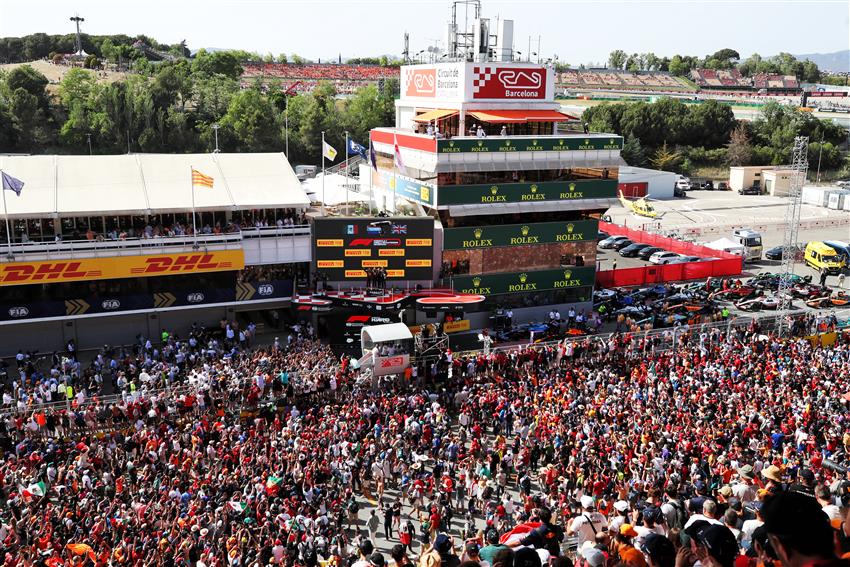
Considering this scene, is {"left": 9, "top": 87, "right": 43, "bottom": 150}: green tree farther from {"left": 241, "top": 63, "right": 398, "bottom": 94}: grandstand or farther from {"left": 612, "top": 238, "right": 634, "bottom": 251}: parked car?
{"left": 612, "top": 238, "right": 634, "bottom": 251}: parked car

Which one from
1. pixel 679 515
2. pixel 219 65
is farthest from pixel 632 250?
pixel 219 65

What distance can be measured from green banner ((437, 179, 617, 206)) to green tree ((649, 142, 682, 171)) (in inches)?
2541

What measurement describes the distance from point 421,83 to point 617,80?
148828mm

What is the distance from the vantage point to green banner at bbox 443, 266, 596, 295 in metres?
38.0

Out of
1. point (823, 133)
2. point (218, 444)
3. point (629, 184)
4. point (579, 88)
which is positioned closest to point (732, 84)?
point (579, 88)

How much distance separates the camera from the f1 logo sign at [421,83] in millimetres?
42031

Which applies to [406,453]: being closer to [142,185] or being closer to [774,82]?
[142,185]

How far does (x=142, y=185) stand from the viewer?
115ft

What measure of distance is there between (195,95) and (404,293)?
7447 cm

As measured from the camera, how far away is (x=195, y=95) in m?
100

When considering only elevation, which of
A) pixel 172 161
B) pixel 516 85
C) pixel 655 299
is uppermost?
pixel 516 85

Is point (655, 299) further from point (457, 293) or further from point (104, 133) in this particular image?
point (104, 133)

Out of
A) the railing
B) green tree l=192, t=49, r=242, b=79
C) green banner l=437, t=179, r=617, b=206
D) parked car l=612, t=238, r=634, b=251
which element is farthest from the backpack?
green tree l=192, t=49, r=242, b=79

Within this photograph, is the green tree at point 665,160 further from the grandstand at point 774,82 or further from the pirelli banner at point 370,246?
the grandstand at point 774,82
